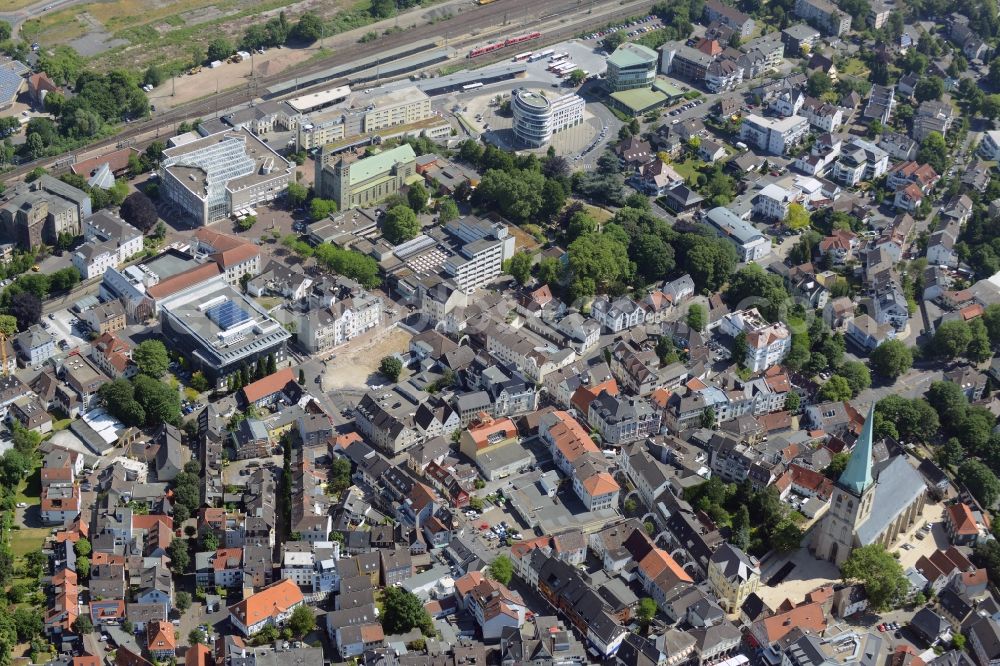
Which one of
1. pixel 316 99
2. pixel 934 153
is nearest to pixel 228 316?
pixel 316 99

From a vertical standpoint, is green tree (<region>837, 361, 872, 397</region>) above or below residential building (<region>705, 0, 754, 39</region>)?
above

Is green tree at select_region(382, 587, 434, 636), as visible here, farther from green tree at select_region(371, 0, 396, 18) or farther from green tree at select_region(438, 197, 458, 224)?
green tree at select_region(371, 0, 396, 18)

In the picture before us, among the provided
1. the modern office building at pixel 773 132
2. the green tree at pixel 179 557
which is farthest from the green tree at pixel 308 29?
the green tree at pixel 179 557

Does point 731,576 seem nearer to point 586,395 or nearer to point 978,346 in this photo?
point 586,395

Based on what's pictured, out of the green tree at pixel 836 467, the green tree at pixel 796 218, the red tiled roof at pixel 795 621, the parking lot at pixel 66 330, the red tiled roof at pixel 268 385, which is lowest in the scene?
the parking lot at pixel 66 330

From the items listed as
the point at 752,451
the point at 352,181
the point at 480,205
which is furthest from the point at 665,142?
the point at 752,451

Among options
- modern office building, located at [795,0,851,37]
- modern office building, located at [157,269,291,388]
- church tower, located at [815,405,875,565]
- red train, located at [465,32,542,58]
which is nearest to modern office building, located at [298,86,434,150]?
red train, located at [465,32,542,58]

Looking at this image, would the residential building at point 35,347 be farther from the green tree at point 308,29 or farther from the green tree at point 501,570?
the green tree at point 308,29
